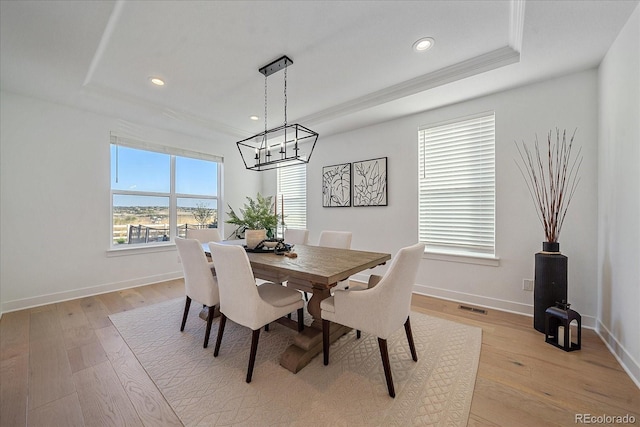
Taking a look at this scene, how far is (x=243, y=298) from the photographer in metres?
1.71

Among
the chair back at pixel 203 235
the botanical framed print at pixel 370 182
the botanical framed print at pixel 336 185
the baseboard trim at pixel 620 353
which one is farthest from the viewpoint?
→ the botanical framed print at pixel 336 185

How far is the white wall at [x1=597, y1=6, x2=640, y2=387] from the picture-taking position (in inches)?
66.6

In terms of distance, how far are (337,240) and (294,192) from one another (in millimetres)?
2221

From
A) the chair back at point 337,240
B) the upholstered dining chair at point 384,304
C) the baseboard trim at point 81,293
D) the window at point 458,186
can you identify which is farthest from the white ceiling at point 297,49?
the baseboard trim at point 81,293

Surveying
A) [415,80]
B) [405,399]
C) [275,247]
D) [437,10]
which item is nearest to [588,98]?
Result: [415,80]

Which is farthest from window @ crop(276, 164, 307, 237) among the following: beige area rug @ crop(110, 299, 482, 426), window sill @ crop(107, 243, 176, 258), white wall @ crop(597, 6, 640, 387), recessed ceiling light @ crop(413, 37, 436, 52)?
white wall @ crop(597, 6, 640, 387)

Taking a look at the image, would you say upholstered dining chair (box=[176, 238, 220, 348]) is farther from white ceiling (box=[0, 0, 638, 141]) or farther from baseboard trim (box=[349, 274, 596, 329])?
baseboard trim (box=[349, 274, 596, 329])

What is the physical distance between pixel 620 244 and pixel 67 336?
469 cm

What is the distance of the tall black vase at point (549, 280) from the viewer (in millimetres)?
2184

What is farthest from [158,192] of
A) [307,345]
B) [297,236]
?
[307,345]

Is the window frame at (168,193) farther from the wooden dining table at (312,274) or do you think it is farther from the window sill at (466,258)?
the window sill at (466,258)

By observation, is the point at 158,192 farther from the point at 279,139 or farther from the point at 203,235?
the point at 279,139

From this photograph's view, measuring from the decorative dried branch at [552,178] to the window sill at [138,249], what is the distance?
495cm

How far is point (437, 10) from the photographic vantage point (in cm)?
180
